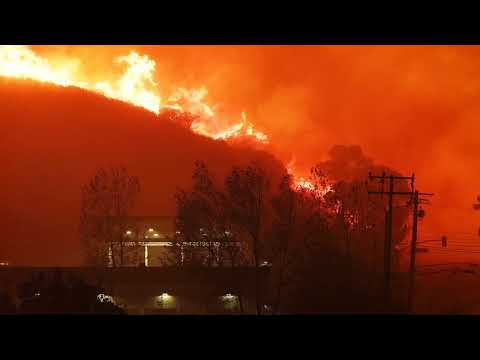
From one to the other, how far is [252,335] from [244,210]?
842 inches

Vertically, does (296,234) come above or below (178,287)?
above

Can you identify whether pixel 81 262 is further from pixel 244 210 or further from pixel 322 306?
pixel 322 306

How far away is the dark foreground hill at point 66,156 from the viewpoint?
4000 cm

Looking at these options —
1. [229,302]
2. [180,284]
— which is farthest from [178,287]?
[229,302]

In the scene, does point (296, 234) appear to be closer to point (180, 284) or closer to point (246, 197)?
point (246, 197)

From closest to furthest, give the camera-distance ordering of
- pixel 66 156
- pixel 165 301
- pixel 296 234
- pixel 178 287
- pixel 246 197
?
1. pixel 165 301
2. pixel 178 287
3. pixel 246 197
4. pixel 296 234
5. pixel 66 156

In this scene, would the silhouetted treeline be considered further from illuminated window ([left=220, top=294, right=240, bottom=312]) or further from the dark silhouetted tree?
illuminated window ([left=220, top=294, right=240, bottom=312])

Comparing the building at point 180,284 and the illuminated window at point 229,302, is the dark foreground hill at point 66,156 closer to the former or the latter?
the building at point 180,284

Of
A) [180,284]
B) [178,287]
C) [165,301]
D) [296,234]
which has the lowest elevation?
[165,301]

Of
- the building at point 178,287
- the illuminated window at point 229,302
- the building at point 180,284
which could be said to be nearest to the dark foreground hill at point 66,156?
the building at point 180,284

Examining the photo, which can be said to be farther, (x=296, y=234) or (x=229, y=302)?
(x=296, y=234)

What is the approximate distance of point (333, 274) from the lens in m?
Result: 21.4

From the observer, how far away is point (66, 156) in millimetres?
44969

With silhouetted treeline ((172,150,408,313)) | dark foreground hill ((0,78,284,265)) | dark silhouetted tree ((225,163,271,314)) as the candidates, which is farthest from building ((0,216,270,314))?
dark foreground hill ((0,78,284,265))
